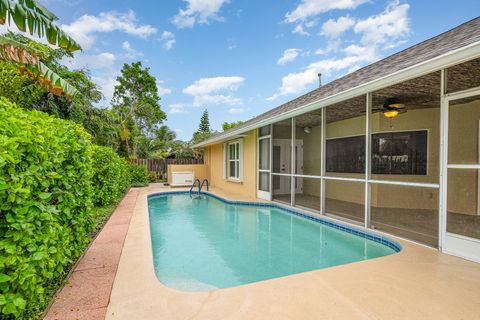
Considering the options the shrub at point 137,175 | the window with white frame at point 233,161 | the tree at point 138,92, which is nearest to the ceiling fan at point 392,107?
the window with white frame at point 233,161

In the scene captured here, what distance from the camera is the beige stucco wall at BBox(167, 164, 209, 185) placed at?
51.9 ft

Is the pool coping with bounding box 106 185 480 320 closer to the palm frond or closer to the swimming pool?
the swimming pool

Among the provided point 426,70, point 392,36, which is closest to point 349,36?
point 392,36

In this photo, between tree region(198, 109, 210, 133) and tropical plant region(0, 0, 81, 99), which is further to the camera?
tree region(198, 109, 210, 133)

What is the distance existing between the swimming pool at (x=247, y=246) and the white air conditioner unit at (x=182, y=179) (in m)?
7.06

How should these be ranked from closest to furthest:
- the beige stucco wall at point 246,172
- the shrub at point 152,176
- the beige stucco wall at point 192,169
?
the beige stucco wall at point 246,172
the beige stucco wall at point 192,169
the shrub at point 152,176

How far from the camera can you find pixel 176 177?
610 inches

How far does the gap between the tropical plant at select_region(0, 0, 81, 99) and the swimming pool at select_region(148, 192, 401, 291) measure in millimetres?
4485

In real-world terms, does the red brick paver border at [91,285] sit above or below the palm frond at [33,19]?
below

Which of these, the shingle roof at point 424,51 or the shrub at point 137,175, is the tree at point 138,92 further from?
the shingle roof at point 424,51

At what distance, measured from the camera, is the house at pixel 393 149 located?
4055 mm

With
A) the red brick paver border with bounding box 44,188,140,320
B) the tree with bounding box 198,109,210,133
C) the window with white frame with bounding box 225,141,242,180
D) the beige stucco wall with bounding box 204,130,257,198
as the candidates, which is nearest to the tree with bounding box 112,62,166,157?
the tree with bounding box 198,109,210,133

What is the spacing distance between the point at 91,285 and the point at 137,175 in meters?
14.3

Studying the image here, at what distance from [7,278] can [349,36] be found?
53.7 ft
